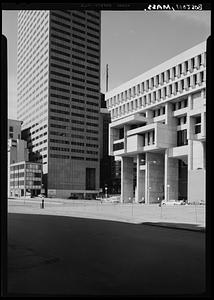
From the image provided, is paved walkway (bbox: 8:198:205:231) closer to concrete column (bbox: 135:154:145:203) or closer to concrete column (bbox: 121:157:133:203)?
concrete column (bbox: 135:154:145:203)

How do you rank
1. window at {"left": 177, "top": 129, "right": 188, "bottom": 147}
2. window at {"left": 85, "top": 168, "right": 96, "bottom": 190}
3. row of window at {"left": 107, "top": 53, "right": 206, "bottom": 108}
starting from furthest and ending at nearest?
window at {"left": 85, "top": 168, "right": 96, "bottom": 190}
window at {"left": 177, "top": 129, "right": 188, "bottom": 147}
row of window at {"left": 107, "top": 53, "right": 206, "bottom": 108}

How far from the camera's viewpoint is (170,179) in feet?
219

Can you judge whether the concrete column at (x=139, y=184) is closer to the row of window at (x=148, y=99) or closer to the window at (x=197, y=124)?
the row of window at (x=148, y=99)

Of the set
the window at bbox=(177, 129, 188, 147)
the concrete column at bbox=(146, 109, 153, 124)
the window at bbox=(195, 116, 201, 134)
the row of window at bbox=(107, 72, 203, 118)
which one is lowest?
the window at bbox=(177, 129, 188, 147)

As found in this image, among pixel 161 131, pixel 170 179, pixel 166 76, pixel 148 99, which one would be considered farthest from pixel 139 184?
pixel 166 76

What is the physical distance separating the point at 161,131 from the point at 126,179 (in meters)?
17.7

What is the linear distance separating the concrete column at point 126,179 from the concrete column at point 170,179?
13.6m

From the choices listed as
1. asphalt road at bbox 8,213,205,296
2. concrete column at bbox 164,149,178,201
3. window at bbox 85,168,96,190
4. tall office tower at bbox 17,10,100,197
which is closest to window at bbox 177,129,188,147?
concrete column at bbox 164,149,178,201

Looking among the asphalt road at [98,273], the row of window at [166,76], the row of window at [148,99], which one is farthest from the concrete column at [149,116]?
the asphalt road at [98,273]

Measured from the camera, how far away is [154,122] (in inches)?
2729

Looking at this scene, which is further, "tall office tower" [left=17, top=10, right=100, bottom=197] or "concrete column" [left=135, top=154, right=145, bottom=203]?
"concrete column" [left=135, top=154, right=145, bottom=203]

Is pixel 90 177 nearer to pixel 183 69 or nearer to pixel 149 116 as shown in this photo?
pixel 149 116

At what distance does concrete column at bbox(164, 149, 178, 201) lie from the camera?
66062 mm

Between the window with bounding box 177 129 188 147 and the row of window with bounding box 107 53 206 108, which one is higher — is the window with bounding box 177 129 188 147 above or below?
below
